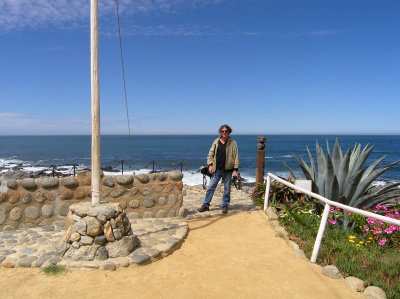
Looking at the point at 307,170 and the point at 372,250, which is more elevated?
the point at 307,170

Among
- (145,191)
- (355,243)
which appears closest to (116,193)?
(145,191)

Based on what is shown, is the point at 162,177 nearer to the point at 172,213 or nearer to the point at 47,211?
the point at 172,213

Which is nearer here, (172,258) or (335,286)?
(335,286)

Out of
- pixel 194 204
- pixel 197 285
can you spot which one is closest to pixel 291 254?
pixel 197 285

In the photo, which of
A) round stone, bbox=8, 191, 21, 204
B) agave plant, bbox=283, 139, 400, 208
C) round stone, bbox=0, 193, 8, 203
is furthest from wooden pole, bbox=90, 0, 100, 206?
agave plant, bbox=283, 139, 400, 208

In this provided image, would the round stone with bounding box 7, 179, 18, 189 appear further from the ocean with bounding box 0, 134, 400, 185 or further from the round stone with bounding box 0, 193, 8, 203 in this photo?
the ocean with bounding box 0, 134, 400, 185

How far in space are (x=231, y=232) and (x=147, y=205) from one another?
1.69 metres

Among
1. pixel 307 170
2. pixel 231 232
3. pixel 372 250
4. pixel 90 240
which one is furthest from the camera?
pixel 307 170

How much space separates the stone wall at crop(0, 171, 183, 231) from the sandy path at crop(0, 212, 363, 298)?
147 cm

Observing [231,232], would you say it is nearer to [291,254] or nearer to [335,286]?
[291,254]

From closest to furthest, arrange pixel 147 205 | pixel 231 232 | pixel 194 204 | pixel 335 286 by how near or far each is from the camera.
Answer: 1. pixel 335 286
2. pixel 231 232
3. pixel 147 205
4. pixel 194 204

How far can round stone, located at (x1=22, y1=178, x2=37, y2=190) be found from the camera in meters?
4.73

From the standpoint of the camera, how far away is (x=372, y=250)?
152 inches

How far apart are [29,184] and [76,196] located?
0.77m
